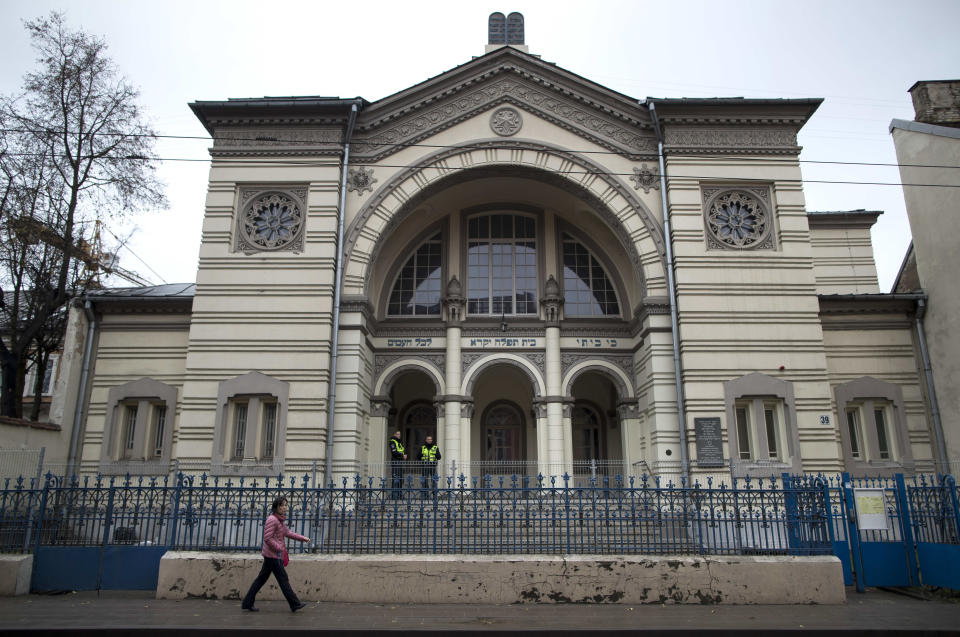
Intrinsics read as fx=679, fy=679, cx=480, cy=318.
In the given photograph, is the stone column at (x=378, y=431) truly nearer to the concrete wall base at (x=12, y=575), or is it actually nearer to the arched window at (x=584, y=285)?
the arched window at (x=584, y=285)

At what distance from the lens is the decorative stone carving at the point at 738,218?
62.3ft

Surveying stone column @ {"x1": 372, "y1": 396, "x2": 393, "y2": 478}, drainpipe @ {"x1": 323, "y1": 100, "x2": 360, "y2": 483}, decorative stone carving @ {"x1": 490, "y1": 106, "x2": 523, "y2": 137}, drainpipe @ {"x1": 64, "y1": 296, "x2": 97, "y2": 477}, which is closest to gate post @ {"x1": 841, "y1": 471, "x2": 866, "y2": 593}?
drainpipe @ {"x1": 323, "y1": 100, "x2": 360, "y2": 483}

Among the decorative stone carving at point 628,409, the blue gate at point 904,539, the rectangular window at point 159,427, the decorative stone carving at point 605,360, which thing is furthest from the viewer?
the decorative stone carving at point 605,360

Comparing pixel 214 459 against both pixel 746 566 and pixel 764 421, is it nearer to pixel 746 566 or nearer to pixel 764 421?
pixel 746 566

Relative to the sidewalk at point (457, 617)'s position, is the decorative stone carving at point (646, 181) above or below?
above

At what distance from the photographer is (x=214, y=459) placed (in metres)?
17.5

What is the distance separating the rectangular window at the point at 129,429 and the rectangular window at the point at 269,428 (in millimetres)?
4380

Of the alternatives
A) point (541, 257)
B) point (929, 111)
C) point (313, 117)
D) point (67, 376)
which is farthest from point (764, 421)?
point (67, 376)

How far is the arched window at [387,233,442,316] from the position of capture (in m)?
22.0

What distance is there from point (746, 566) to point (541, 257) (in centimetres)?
1367

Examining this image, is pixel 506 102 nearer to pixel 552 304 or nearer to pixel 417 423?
pixel 552 304

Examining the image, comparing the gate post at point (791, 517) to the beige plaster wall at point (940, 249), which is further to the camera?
the beige plaster wall at point (940, 249)

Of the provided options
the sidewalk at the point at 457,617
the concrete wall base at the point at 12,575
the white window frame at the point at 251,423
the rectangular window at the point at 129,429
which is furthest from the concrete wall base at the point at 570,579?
the rectangular window at the point at 129,429

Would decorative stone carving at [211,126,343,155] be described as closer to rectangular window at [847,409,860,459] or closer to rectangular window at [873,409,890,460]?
rectangular window at [847,409,860,459]
